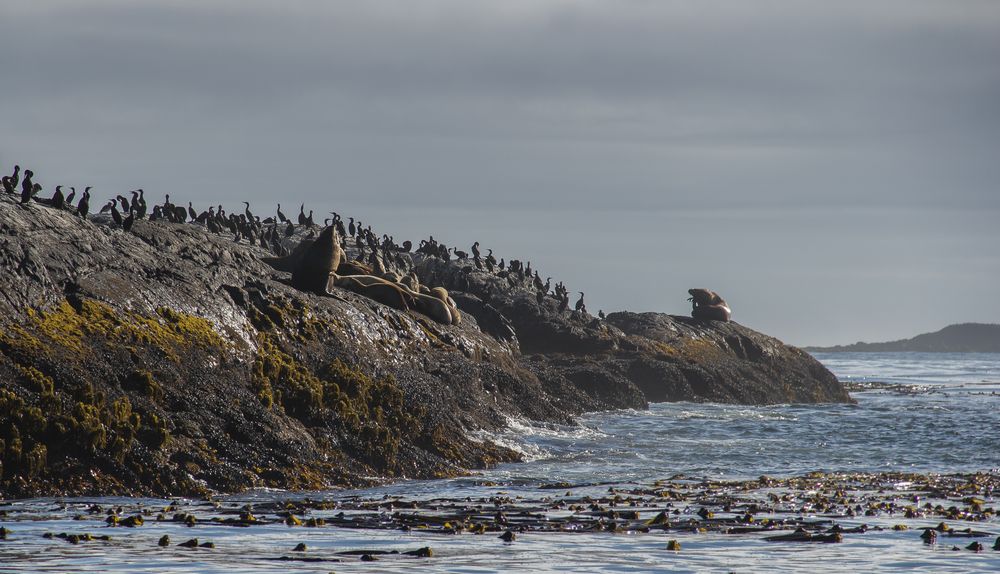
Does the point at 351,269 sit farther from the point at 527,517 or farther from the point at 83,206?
the point at 527,517

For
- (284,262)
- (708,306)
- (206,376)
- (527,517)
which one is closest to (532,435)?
(206,376)

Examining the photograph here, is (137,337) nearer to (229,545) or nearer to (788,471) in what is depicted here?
(229,545)

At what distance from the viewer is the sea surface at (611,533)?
451 inches

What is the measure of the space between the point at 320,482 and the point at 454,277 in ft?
69.5

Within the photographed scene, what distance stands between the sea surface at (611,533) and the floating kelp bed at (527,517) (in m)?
0.07

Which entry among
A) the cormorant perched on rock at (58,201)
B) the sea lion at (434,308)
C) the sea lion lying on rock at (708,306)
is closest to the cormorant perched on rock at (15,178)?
the cormorant perched on rock at (58,201)

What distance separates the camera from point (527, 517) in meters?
14.7

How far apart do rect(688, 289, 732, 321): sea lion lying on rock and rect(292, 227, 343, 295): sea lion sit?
24.8 m

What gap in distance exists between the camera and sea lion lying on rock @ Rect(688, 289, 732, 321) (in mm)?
48531

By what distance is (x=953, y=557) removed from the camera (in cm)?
1233

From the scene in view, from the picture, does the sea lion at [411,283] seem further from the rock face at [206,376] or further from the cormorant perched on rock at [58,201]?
the cormorant perched on rock at [58,201]

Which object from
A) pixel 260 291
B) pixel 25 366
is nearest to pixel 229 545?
pixel 25 366

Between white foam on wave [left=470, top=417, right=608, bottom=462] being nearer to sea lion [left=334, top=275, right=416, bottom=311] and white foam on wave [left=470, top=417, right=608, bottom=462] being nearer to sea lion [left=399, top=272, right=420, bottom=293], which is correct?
sea lion [left=334, top=275, right=416, bottom=311]

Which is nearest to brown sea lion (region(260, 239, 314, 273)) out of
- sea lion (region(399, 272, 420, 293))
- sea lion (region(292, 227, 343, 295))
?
sea lion (region(292, 227, 343, 295))
